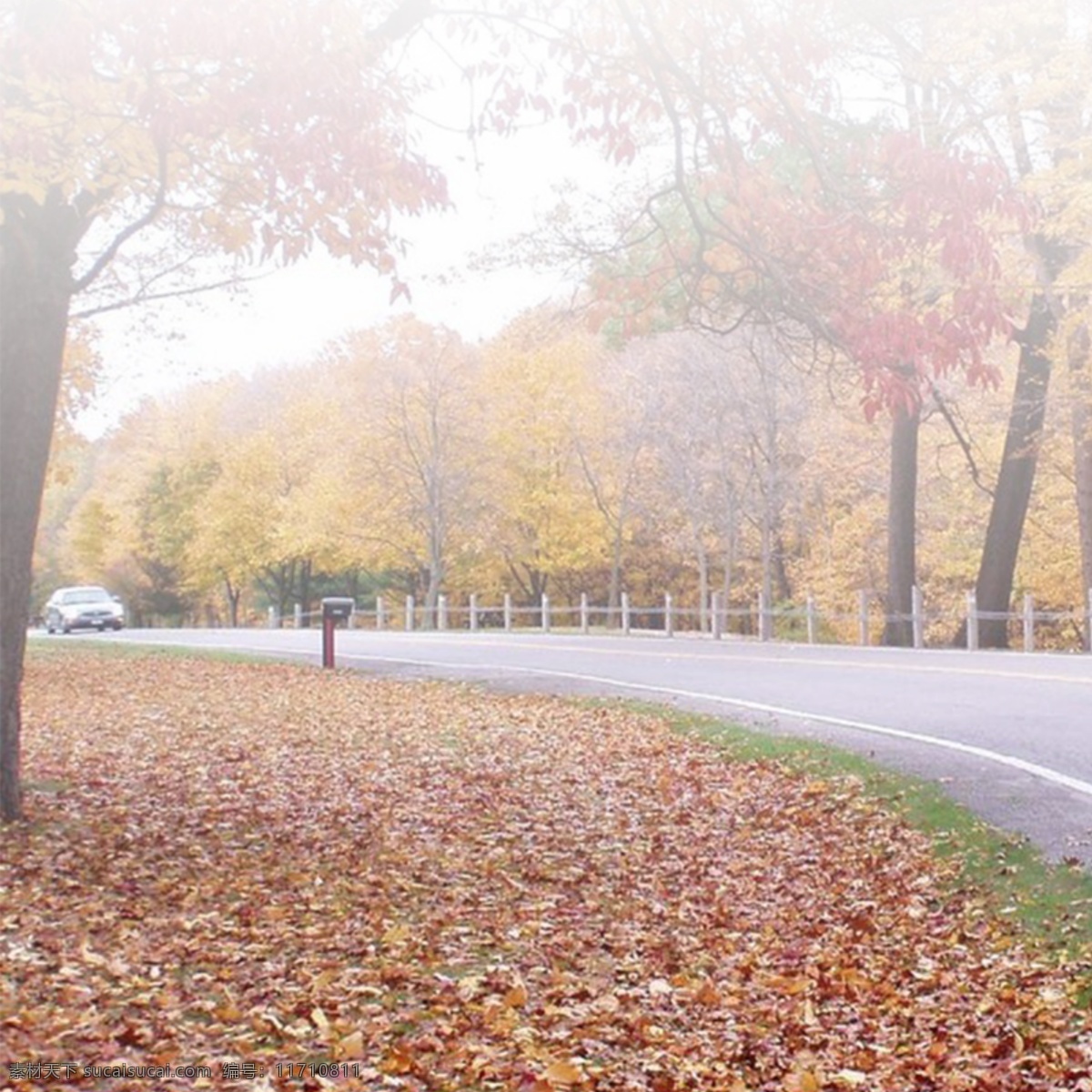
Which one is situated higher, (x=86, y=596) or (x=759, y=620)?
(x=86, y=596)

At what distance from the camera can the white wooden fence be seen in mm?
28781

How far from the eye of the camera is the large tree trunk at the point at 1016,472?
28078mm

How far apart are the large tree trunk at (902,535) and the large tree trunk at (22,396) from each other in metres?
22.8

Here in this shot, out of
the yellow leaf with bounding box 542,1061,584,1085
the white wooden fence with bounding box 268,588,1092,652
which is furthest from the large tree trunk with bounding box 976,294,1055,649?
the yellow leaf with bounding box 542,1061,584,1085

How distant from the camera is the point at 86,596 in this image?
5266cm

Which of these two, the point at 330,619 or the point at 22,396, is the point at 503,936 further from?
the point at 330,619

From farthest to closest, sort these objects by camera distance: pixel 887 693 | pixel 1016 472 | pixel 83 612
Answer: pixel 83 612 → pixel 1016 472 → pixel 887 693

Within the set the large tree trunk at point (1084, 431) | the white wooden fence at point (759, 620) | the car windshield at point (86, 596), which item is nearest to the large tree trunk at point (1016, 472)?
the white wooden fence at point (759, 620)

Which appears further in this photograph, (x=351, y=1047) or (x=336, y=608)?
(x=336, y=608)

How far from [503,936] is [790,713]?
27.0 ft

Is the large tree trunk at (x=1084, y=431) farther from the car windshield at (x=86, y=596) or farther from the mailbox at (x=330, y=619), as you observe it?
the car windshield at (x=86, y=596)

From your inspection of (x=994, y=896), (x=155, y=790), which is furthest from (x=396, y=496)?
(x=994, y=896)

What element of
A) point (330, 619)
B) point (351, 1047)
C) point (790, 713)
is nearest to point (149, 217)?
point (351, 1047)

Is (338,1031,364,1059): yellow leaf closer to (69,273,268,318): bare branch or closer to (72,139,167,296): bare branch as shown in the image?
(72,139,167,296): bare branch
